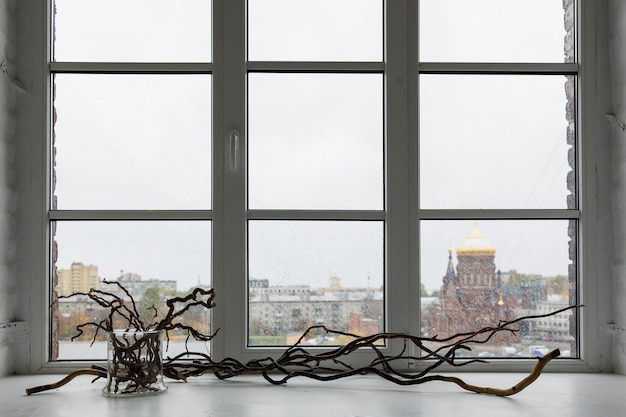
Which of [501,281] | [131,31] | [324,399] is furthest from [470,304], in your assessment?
[131,31]

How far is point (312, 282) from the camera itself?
259 centimetres

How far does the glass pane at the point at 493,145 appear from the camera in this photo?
2.63m

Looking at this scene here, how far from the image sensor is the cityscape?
2574mm

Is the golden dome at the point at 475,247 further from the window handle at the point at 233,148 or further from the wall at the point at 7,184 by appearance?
the wall at the point at 7,184

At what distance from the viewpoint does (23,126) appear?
2.56 metres

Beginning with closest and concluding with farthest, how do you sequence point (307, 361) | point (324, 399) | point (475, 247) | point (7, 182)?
1. point (324, 399)
2. point (307, 361)
3. point (7, 182)
4. point (475, 247)

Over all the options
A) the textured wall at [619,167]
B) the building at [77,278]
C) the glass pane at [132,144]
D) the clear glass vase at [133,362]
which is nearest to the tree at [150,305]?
the building at [77,278]

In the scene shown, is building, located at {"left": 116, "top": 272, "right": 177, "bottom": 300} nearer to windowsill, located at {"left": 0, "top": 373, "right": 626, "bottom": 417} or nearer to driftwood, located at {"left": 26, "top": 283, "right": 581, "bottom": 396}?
driftwood, located at {"left": 26, "top": 283, "right": 581, "bottom": 396}

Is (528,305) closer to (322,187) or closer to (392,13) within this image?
(322,187)

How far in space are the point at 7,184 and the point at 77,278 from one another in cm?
39

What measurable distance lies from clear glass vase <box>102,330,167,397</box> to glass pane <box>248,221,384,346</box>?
1.60ft

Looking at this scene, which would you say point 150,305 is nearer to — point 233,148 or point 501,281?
point 233,148

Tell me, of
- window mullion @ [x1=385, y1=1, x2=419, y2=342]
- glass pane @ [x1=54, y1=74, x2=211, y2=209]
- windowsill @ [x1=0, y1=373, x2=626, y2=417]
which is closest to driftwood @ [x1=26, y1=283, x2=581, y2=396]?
windowsill @ [x1=0, y1=373, x2=626, y2=417]

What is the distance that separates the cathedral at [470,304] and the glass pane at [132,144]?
2.88 ft
